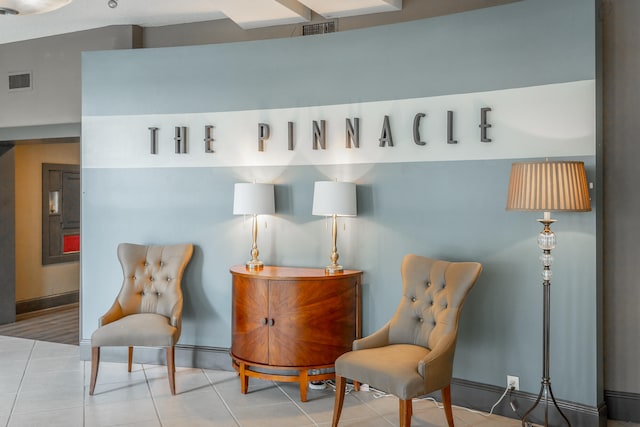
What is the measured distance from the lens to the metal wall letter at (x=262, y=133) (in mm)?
4641

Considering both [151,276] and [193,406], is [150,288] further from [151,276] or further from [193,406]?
[193,406]

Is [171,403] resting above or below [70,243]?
below

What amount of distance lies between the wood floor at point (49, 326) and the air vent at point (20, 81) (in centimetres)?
252

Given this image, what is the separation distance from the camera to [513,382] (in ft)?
12.4

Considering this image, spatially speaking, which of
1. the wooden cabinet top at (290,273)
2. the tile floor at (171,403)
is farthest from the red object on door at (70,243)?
the wooden cabinet top at (290,273)

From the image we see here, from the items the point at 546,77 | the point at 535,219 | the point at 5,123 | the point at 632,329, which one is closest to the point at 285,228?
the point at 535,219

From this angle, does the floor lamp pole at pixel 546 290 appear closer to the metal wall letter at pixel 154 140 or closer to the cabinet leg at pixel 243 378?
the cabinet leg at pixel 243 378

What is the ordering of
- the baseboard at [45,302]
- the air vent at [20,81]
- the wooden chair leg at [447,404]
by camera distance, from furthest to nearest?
the baseboard at [45,302]
the air vent at [20,81]
the wooden chair leg at [447,404]

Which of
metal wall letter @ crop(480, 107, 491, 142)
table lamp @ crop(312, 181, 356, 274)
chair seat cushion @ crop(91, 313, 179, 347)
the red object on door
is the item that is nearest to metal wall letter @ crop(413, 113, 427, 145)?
metal wall letter @ crop(480, 107, 491, 142)

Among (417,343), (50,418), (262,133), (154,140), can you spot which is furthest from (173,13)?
(417,343)

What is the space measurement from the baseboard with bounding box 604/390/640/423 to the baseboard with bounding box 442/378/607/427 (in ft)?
0.52

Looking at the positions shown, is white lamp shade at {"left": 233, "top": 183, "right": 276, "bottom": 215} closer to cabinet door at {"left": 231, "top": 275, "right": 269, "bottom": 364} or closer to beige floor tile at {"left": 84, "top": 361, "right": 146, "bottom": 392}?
cabinet door at {"left": 231, "top": 275, "right": 269, "bottom": 364}

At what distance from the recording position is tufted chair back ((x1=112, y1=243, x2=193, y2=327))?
4.64 meters

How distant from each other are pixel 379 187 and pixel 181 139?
1.76m
